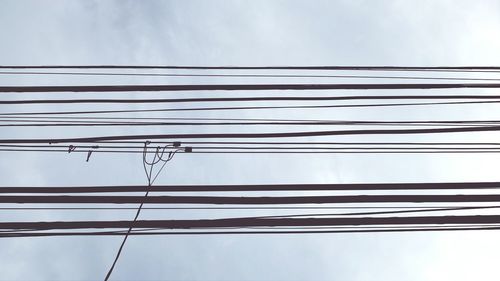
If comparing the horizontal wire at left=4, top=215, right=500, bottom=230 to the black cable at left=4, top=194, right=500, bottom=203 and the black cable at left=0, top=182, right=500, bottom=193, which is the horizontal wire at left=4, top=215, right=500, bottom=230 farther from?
the black cable at left=0, top=182, right=500, bottom=193

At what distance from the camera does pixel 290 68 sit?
6730mm

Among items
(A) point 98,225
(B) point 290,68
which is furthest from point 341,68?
(A) point 98,225

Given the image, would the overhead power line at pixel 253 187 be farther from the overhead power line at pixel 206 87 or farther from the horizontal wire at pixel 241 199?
the overhead power line at pixel 206 87

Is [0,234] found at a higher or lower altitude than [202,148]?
lower

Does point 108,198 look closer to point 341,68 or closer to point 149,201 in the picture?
point 149,201

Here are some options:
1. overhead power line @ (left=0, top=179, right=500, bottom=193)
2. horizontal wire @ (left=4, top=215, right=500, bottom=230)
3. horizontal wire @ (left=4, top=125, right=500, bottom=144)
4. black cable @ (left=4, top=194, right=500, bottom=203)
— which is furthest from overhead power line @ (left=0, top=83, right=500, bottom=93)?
horizontal wire @ (left=4, top=215, right=500, bottom=230)

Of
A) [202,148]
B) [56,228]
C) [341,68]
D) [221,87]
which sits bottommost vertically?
[56,228]

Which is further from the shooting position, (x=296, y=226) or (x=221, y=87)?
(x=221, y=87)

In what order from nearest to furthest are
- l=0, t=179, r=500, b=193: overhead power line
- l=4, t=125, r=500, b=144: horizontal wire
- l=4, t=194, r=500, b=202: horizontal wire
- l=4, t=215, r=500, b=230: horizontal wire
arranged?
l=4, t=215, r=500, b=230: horizontal wire, l=4, t=194, r=500, b=202: horizontal wire, l=0, t=179, r=500, b=193: overhead power line, l=4, t=125, r=500, b=144: horizontal wire

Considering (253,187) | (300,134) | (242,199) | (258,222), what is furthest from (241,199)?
(300,134)

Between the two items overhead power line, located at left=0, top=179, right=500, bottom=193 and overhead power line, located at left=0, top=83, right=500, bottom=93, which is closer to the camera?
overhead power line, located at left=0, top=179, right=500, bottom=193

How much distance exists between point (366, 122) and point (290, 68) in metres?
1.32

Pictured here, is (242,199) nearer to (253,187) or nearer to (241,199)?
(241,199)

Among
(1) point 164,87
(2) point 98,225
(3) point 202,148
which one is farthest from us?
(3) point 202,148
